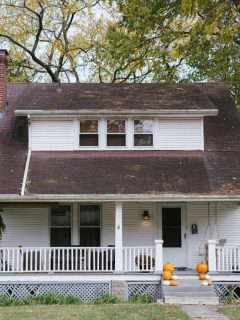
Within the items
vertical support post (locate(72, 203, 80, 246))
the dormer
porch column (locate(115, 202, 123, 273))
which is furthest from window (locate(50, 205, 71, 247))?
porch column (locate(115, 202, 123, 273))

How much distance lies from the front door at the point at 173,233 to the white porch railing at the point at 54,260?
203cm

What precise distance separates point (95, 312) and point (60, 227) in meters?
5.71

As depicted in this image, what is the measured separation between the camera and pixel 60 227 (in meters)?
18.1

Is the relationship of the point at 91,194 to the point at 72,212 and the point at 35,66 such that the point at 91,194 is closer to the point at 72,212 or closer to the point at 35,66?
the point at 72,212

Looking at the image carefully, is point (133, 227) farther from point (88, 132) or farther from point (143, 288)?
point (88, 132)

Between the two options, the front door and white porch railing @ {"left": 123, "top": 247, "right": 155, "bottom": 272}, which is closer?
white porch railing @ {"left": 123, "top": 247, "right": 155, "bottom": 272}

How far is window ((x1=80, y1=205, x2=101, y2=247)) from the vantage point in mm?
18016

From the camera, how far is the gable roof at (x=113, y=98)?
61.4 feet

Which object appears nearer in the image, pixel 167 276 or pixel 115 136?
pixel 167 276

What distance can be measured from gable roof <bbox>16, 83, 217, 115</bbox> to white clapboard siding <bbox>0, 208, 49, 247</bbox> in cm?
348

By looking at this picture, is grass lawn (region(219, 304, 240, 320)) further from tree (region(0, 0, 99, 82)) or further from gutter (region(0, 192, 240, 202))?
tree (region(0, 0, 99, 82))

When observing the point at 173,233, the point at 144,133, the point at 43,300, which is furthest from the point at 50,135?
the point at 43,300

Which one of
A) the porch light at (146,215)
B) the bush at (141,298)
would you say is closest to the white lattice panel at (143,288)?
the bush at (141,298)

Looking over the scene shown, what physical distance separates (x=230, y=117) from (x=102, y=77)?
58.8 ft
